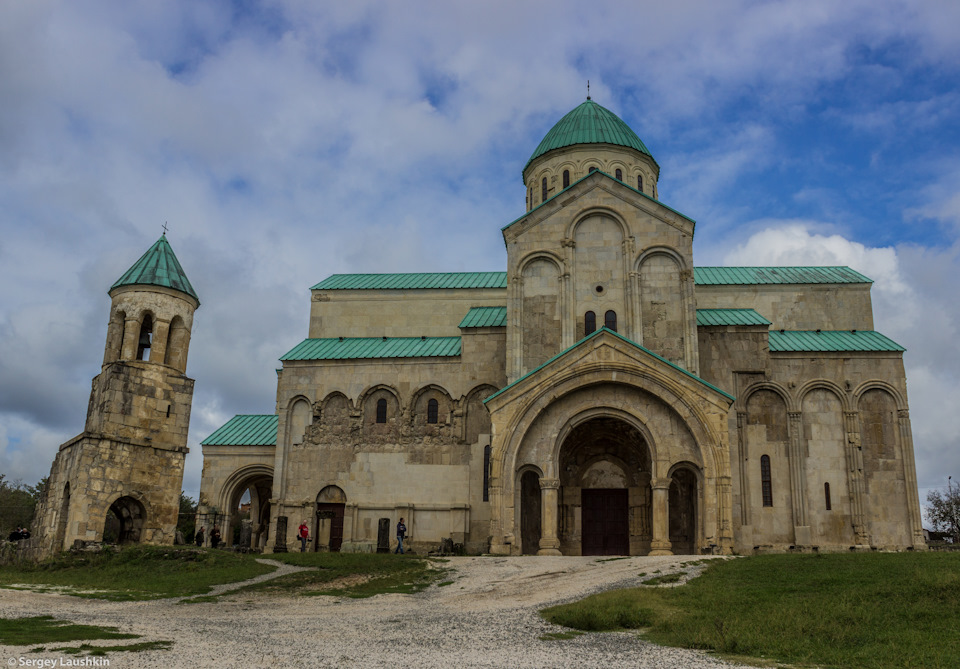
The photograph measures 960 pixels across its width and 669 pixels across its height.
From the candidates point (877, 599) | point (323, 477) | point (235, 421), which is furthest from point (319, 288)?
point (877, 599)

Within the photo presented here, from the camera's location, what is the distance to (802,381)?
31062 mm

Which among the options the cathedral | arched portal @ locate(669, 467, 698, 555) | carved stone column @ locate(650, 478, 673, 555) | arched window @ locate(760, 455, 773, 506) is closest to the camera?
carved stone column @ locate(650, 478, 673, 555)

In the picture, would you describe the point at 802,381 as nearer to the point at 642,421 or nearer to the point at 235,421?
the point at 642,421

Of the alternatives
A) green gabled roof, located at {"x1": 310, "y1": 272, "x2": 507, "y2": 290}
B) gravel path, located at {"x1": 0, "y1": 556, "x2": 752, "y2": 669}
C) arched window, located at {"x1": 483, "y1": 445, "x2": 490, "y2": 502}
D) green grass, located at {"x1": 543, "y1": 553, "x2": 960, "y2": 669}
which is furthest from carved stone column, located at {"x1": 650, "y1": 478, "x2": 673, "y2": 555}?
green gabled roof, located at {"x1": 310, "y1": 272, "x2": 507, "y2": 290}

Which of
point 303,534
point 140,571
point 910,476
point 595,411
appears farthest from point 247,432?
point 910,476

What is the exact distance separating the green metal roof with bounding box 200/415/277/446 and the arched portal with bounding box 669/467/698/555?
1781 cm

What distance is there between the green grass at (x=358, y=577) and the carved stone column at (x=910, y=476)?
1865 centimetres

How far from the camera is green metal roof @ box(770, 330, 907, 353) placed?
103 feet

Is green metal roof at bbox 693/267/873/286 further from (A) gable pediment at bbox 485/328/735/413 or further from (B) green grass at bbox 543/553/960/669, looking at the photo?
(B) green grass at bbox 543/553/960/669

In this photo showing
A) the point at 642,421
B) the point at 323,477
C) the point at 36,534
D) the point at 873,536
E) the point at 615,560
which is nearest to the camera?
the point at 615,560

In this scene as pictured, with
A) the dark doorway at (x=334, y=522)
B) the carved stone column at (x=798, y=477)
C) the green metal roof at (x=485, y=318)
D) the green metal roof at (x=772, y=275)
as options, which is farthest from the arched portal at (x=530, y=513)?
the green metal roof at (x=772, y=275)

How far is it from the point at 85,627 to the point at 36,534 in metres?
17.5

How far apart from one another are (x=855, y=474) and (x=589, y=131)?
1787cm

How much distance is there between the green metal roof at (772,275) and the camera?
117 feet
